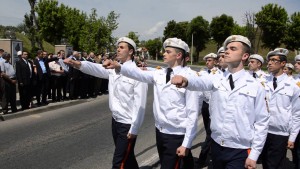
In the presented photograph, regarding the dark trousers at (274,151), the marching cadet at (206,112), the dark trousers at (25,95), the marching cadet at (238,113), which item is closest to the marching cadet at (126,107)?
the marching cadet at (238,113)

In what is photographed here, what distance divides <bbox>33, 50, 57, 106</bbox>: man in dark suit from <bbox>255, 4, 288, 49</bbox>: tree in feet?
187

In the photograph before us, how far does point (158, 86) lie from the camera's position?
165 inches

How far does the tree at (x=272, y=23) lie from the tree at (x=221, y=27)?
8.10 m

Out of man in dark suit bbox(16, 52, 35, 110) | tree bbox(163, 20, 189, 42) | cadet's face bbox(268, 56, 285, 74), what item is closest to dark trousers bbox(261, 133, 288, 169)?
cadet's face bbox(268, 56, 285, 74)

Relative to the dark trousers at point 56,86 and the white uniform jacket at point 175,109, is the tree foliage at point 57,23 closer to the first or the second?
the dark trousers at point 56,86

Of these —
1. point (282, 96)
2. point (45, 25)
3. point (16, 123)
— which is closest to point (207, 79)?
point (282, 96)

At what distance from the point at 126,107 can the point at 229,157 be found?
1.64 m

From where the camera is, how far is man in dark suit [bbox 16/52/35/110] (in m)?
11.8

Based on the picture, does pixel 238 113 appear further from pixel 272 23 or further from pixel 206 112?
pixel 272 23

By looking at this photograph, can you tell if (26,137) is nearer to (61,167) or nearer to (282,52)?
(61,167)

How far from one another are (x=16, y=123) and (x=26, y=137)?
198cm

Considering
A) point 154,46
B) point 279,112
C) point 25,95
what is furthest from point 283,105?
point 154,46

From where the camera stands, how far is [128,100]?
4668 millimetres

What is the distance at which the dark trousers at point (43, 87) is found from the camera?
13.0m
